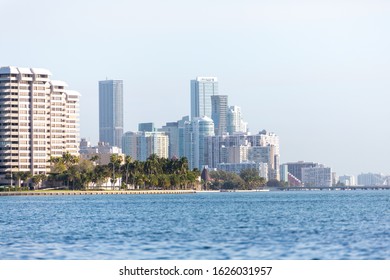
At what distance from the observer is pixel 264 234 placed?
224ft

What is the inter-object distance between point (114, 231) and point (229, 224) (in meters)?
11.2

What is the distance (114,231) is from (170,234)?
21.0 ft

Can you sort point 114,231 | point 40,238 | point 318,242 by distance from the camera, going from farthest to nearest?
1. point 114,231
2. point 40,238
3. point 318,242
